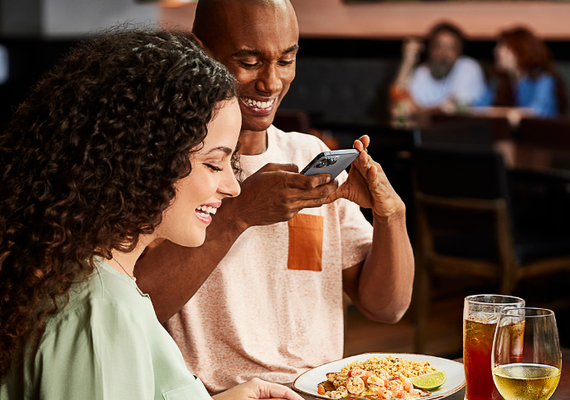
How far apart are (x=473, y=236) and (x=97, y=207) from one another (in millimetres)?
2545

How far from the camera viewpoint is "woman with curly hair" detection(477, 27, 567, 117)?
20.2 ft

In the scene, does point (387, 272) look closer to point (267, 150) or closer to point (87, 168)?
point (267, 150)

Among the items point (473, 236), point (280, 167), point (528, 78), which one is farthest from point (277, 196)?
point (528, 78)

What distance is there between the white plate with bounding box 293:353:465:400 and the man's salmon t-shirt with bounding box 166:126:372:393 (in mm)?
213

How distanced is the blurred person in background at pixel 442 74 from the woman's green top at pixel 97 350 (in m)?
6.20

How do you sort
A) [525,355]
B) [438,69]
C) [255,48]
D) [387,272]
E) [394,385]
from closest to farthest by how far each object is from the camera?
1. [525,355]
2. [394,385]
3. [255,48]
4. [387,272]
5. [438,69]

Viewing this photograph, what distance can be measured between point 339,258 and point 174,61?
26.1 inches

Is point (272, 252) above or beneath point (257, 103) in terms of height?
beneath

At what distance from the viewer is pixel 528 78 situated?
20.4 ft

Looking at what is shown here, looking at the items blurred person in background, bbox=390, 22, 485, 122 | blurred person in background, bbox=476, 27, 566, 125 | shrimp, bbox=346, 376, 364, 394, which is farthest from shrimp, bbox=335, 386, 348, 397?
blurred person in background, bbox=390, 22, 485, 122

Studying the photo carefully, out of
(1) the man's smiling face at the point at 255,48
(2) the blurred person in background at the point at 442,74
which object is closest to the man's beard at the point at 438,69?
(2) the blurred person in background at the point at 442,74

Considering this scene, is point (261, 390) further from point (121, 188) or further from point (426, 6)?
point (426, 6)

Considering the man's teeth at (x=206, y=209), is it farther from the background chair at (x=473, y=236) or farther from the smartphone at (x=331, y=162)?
the background chair at (x=473, y=236)

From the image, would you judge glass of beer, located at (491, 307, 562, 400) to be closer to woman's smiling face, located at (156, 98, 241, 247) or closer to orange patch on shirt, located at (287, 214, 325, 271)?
woman's smiling face, located at (156, 98, 241, 247)
